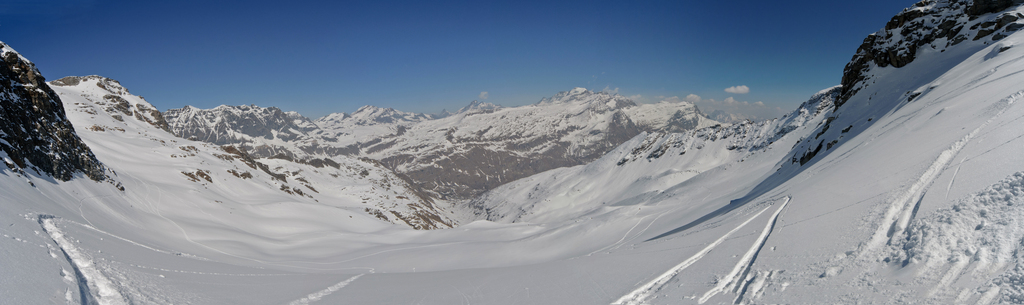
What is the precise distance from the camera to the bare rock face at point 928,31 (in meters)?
31.0

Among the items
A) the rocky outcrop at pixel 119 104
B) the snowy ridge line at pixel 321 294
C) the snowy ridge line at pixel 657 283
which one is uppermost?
the rocky outcrop at pixel 119 104

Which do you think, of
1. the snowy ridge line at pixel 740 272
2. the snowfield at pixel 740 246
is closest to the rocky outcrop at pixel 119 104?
the snowfield at pixel 740 246

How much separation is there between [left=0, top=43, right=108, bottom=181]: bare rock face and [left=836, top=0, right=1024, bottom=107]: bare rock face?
70538mm

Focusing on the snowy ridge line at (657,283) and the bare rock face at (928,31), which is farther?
the bare rock face at (928,31)

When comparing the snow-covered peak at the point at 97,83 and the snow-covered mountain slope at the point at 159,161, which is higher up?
the snow-covered peak at the point at 97,83

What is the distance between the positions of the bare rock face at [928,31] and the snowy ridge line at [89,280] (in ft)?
173

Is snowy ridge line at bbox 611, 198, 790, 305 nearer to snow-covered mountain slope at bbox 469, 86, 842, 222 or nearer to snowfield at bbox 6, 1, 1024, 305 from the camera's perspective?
snowfield at bbox 6, 1, 1024, 305

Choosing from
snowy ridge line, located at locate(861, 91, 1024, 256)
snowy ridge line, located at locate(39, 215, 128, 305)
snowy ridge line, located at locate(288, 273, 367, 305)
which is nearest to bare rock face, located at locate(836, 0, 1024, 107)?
snowy ridge line, located at locate(861, 91, 1024, 256)

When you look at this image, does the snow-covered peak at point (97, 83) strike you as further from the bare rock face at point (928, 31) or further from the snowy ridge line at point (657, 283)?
the bare rock face at point (928, 31)

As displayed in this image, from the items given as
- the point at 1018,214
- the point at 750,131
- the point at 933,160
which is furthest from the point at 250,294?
the point at 750,131

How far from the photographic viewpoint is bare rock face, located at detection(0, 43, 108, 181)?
2519 cm

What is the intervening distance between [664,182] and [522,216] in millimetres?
76078

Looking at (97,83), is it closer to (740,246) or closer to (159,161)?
(159,161)

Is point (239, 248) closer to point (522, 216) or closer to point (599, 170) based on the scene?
point (522, 216)
